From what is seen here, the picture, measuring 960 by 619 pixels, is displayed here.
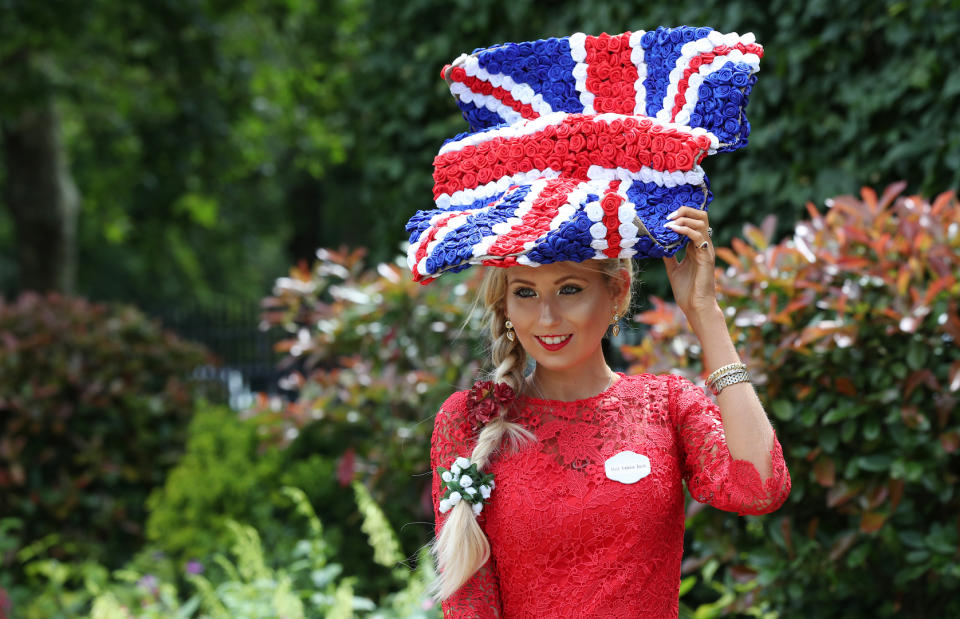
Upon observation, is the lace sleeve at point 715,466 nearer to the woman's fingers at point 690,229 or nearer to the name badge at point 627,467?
the name badge at point 627,467

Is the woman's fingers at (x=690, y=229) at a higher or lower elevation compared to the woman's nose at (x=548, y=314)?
higher

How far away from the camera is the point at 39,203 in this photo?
9977mm

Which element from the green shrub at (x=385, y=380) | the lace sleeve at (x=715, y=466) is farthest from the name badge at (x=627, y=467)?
the green shrub at (x=385, y=380)

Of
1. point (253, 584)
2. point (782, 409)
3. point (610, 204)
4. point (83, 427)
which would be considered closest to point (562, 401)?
point (610, 204)

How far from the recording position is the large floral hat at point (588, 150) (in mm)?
1721

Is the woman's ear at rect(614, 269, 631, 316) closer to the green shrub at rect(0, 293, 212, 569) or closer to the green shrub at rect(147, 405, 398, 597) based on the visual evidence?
the green shrub at rect(147, 405, 398, 597)

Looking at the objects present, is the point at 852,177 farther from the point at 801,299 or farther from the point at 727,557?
the point at 727,557

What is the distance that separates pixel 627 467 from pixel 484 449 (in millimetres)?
288

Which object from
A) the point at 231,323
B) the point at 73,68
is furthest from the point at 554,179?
the point at 73,68

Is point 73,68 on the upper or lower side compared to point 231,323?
upper

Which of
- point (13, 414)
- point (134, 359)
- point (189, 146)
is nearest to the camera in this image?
point (13, 414)

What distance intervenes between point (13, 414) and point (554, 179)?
4946mm

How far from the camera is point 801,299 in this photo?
304 centimetres

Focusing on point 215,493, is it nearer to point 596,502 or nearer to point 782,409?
point 782,409
